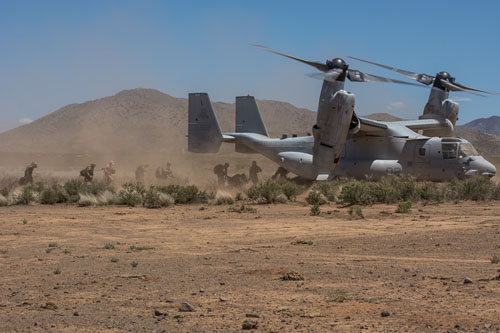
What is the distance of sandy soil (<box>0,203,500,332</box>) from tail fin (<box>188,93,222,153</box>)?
697 inches

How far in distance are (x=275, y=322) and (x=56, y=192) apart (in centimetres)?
1712

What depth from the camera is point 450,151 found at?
24359 mm

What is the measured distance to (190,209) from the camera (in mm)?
18188

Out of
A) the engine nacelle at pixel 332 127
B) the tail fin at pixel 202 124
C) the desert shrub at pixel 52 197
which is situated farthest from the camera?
the tail fin at pixel 202 124

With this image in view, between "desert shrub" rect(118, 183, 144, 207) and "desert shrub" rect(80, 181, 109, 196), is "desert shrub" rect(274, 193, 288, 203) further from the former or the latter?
"desert shrub" rect(80, 181, 109, 196)

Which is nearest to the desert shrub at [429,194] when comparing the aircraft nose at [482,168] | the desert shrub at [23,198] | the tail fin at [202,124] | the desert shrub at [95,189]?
the aircraft nose at [482,168]

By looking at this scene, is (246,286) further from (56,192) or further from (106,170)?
(106,170)

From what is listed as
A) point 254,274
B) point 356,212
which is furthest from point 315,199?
point 254,274

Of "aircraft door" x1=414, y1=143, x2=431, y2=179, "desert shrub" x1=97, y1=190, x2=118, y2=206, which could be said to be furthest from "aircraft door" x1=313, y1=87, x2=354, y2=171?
"desert shrub" x1=97, y1=190, x2=118, y2=206

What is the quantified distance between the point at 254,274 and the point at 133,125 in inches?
4271

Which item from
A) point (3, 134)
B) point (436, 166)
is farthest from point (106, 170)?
point (3, 134)

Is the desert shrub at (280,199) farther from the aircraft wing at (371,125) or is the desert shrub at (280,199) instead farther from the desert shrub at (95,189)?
the aircraft wing at (371,125)

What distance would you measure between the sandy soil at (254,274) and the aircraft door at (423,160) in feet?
34.1

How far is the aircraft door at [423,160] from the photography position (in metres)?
24.9
